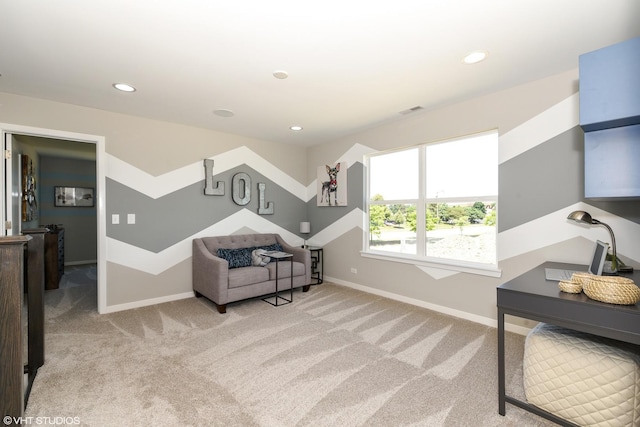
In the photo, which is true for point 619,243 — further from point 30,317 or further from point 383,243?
point 30,317

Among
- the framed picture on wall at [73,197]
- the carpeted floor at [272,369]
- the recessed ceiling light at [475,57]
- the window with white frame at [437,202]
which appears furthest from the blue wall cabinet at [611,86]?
the framed picture on wall at [73,197]

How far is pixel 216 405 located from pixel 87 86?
121 inches

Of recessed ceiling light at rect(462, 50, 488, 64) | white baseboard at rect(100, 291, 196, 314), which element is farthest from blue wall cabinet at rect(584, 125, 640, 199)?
white baseboard at rect(100, 291, 196, 314)

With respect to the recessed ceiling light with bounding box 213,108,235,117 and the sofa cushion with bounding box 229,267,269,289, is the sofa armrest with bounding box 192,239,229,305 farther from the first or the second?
the recessed ceiling light with bounding box 213,108,235,117

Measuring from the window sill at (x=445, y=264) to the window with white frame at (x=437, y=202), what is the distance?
1 cm

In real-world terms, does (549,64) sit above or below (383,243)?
above

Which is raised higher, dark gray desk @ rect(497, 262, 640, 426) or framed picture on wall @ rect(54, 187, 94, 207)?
framed picture on wall @ rect(54, 187, 94, 207)

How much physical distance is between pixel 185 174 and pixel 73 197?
4381 mm

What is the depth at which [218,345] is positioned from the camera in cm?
267

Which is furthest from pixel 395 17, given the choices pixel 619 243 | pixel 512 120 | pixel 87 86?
pixel 87 86

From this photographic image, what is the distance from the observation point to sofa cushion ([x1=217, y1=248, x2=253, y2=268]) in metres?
3.94

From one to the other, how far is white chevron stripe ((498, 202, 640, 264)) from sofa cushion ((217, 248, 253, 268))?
305 centimetres

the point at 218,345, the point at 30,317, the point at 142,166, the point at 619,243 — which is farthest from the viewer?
the point at 142,166

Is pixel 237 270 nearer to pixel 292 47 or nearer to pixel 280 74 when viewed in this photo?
pixel 280 74
